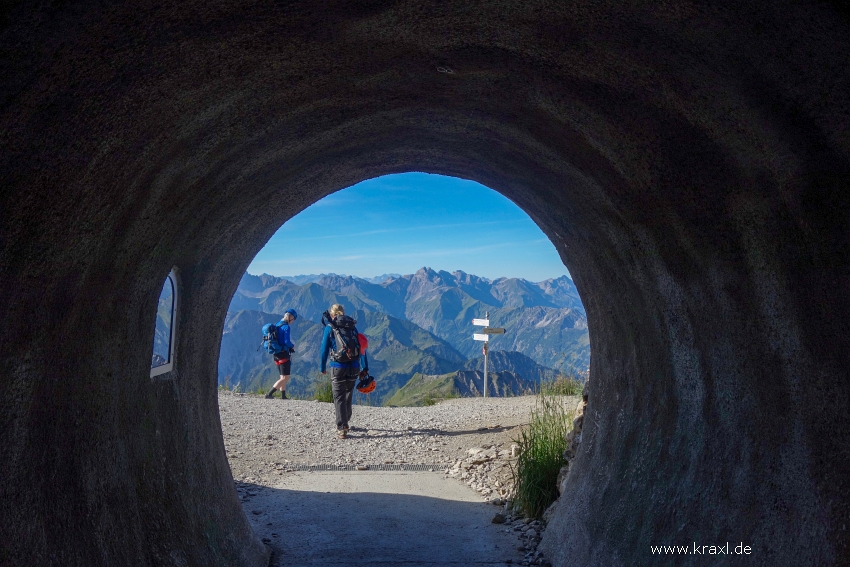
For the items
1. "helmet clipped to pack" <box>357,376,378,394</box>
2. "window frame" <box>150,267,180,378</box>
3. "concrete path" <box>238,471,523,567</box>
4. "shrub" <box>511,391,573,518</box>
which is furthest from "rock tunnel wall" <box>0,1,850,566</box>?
"helmet clipped to pack" <box>357,376,378,394</box>

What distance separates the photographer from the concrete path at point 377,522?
5.32m

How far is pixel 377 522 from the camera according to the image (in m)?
6.20

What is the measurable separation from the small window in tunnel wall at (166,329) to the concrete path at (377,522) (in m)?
2.02

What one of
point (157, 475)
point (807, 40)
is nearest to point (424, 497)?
point (157, 475)

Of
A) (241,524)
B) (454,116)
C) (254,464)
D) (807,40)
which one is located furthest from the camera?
(254,464)

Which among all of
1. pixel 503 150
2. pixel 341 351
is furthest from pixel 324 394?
pixel 503 150

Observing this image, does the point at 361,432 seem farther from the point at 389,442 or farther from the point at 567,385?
the point at 567,385

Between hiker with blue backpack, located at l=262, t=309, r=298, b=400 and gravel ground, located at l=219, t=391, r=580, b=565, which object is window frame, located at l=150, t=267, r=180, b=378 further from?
hiker with blue backpack, located at l=262, t=309, r=298, b=400

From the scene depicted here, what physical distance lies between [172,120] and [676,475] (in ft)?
10.2

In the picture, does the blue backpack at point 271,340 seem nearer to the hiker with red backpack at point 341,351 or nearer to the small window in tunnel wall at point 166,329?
the hiker with red backpack at point 341,351

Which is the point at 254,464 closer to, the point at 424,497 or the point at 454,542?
the point at 424,497

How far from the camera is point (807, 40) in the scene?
6.66ft

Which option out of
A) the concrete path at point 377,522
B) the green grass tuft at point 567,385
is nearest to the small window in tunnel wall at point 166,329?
the concrete path at point 377,522

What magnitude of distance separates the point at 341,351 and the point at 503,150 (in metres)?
6.08
